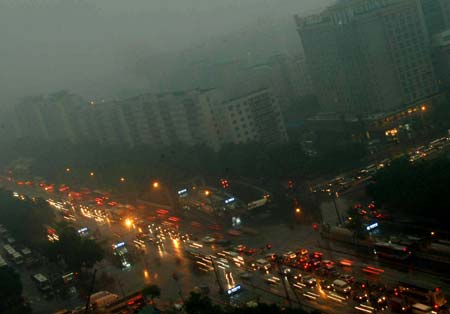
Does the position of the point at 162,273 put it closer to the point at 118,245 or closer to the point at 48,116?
the point at 118,245

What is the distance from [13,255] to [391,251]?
8446 millimetres

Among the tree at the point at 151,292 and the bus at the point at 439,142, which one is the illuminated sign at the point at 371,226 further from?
the bus at the point at 439,142

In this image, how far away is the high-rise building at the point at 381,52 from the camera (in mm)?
16188

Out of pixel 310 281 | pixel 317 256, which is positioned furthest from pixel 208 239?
pixel 310 281

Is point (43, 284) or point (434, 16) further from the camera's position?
point (434, 16)

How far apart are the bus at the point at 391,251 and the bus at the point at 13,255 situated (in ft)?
25.4

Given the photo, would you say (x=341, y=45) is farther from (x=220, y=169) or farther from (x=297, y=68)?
(x=297, y=68)

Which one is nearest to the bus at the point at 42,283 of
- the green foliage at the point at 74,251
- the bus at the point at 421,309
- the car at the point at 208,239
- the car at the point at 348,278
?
the green foliage at the point at 74,251

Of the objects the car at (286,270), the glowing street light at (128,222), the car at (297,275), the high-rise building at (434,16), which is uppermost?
the high-rise building at (434,16)

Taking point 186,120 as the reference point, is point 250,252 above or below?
below

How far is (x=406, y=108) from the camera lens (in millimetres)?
16078

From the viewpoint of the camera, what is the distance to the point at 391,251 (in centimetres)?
847

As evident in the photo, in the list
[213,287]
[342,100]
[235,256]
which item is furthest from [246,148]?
[213,287]

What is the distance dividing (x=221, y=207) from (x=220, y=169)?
255 cm
